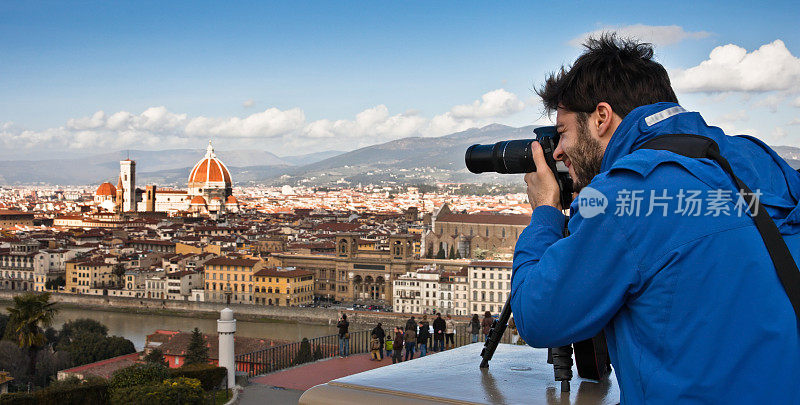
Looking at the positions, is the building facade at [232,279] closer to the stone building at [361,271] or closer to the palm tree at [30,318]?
the stone building at [361,271]

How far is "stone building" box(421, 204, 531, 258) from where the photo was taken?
76.3 feet

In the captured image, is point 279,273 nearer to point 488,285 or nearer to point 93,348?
point 488,285

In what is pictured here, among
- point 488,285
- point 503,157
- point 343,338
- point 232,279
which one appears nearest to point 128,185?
point 232,279

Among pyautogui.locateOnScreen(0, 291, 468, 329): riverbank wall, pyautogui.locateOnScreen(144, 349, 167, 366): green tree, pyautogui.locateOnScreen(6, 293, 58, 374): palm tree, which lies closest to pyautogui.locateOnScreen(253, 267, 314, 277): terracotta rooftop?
pyautogui.locateOnScreen(0, 291, 468, 329): riverbank wall

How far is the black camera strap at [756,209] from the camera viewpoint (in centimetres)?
33

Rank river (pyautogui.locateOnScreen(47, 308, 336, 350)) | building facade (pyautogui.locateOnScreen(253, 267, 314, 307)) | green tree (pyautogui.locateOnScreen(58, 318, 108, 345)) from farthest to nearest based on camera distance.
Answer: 1. building facade (pyautogui.locateOnScreen(253, 267, 314, 307))
2. river (pyautogui.locateOnScreen(47, 308, 336, 350))
3. green tree (pyautogui.locateOnScreen(58, 318, 108, 345))

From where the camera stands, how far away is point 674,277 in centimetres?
34

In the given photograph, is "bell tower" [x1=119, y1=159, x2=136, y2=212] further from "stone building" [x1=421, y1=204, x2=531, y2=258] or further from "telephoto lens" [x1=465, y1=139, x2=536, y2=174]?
"telephoto lens" [x1=465, y1=139, x2=536, y2=174]

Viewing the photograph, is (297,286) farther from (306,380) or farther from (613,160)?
(613,160)

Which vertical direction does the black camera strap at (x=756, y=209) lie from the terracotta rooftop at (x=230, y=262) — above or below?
above

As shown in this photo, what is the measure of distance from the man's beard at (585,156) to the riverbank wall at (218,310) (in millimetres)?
14649

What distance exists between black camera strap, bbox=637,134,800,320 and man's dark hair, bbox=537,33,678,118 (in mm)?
62

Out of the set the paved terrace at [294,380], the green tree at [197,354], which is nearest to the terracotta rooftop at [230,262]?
the green tree at [197,354]

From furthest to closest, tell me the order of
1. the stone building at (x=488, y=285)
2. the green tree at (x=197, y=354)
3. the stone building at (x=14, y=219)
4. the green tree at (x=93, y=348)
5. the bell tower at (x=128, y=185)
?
the bell tower at (x=128, y=185) → the stone building at (x=14, y=219) → the stone building at (x=488, y=285) → the green tree at (x=93, y=348) → the green tree at (x=197, y=354)
